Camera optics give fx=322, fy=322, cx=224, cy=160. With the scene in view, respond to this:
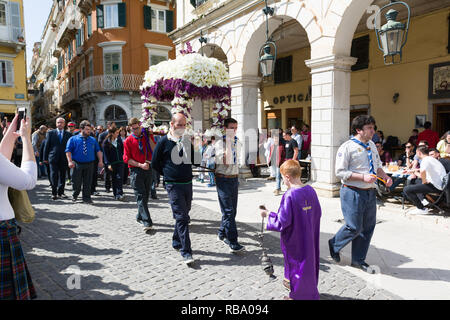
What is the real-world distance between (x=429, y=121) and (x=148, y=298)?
10532mm

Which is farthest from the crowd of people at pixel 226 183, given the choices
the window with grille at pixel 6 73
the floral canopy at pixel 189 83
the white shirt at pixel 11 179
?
the window with grille at pixel 6 73

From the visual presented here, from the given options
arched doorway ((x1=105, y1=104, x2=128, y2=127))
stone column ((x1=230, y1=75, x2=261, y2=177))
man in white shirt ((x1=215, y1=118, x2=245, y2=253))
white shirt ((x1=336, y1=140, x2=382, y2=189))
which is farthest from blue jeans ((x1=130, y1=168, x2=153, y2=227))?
arched doorway ((x1=105, y1=104, x2=128, y2=127))

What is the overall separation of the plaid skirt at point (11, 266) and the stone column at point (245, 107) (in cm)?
894

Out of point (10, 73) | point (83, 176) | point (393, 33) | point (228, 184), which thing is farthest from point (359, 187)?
point (10, 73)

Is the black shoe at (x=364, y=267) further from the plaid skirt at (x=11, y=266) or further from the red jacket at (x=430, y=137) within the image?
the red jacket at (x=430, y=137)

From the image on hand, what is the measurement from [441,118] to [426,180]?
554 cm

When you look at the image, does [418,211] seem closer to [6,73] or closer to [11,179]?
[11,179]

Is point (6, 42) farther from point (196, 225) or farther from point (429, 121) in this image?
point (429, 121)

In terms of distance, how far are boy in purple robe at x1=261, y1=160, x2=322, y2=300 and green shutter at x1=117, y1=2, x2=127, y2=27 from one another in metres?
24.5

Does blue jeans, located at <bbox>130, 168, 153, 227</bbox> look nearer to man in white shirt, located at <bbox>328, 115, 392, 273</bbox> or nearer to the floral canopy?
the floral canopy

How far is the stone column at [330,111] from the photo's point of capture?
7.94 meters

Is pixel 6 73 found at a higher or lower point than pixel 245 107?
higher

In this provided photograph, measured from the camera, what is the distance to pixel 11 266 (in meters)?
2.52

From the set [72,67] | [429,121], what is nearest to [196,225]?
[429,121]
